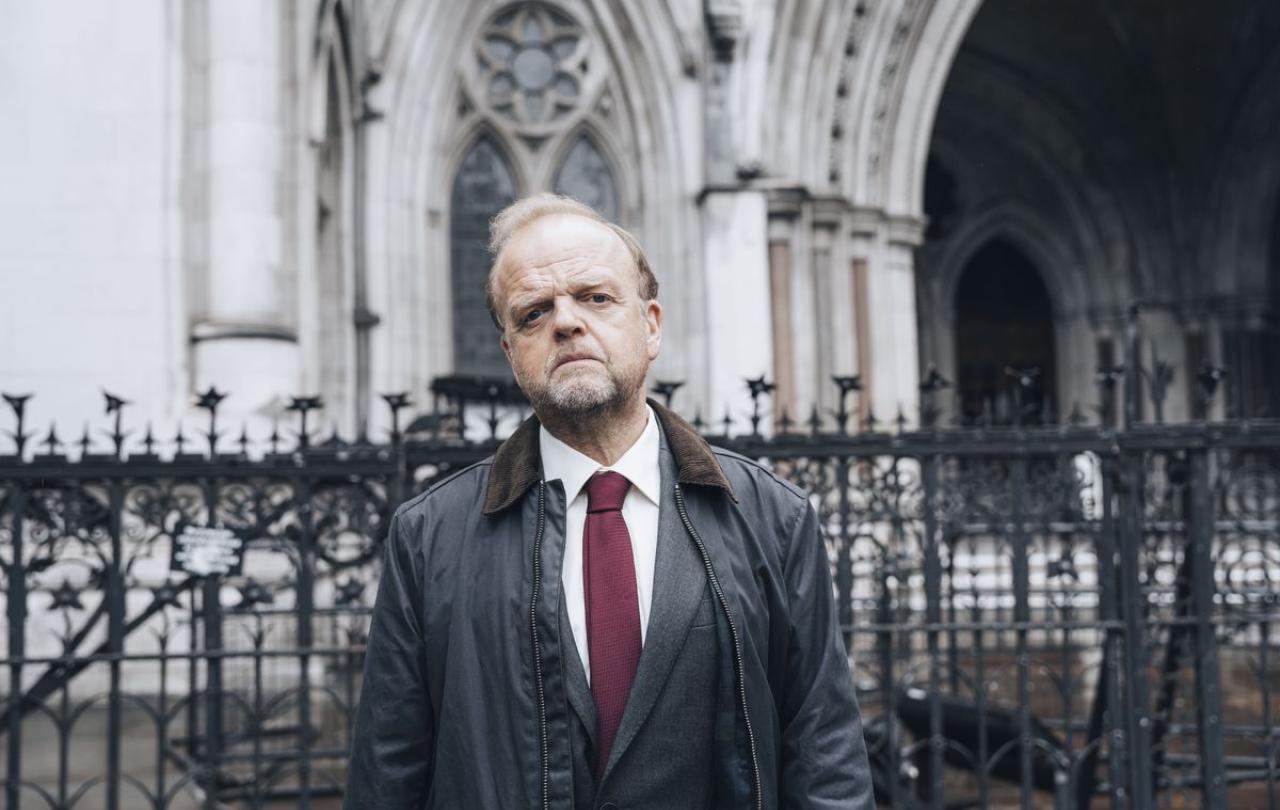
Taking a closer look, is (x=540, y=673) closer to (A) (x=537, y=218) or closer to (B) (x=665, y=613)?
(B) (x=665, y=613)

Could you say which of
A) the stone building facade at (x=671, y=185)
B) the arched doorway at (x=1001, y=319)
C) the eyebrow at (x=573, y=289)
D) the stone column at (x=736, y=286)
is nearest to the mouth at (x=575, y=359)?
the eyebrow at (x=573, y=289)

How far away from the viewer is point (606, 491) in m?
2.24

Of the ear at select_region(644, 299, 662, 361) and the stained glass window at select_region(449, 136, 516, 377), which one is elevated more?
the stained glass window at select_region(449, 136, 516, 377)

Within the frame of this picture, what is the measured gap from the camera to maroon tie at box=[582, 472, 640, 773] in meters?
2.13

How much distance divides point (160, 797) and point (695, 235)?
7.74 metres

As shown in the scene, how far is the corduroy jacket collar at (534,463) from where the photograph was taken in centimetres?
223

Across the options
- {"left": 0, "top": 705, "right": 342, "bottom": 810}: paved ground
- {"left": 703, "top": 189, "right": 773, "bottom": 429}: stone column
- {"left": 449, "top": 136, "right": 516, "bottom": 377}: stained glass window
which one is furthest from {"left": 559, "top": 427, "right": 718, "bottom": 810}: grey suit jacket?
{"left": 449, "top": 136, "right": 516, "bottom": 377}: stained glass window

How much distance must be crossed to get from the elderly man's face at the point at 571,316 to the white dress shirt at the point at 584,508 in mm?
96

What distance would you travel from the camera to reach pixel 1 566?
482 centimetres

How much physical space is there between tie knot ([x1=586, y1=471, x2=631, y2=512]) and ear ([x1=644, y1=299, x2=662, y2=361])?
226 millimetres

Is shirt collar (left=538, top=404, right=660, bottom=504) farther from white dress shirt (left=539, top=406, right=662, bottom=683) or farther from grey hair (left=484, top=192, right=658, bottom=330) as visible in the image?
grey hair (left=484, top=192, right=658, bottom=330)

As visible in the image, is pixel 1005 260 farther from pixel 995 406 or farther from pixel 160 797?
pixel 160 797

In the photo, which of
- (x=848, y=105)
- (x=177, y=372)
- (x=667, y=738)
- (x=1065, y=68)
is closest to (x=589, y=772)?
(x=667, y=738)

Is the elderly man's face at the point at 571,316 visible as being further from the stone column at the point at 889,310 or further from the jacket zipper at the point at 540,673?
the stone column at the point at 889,310
